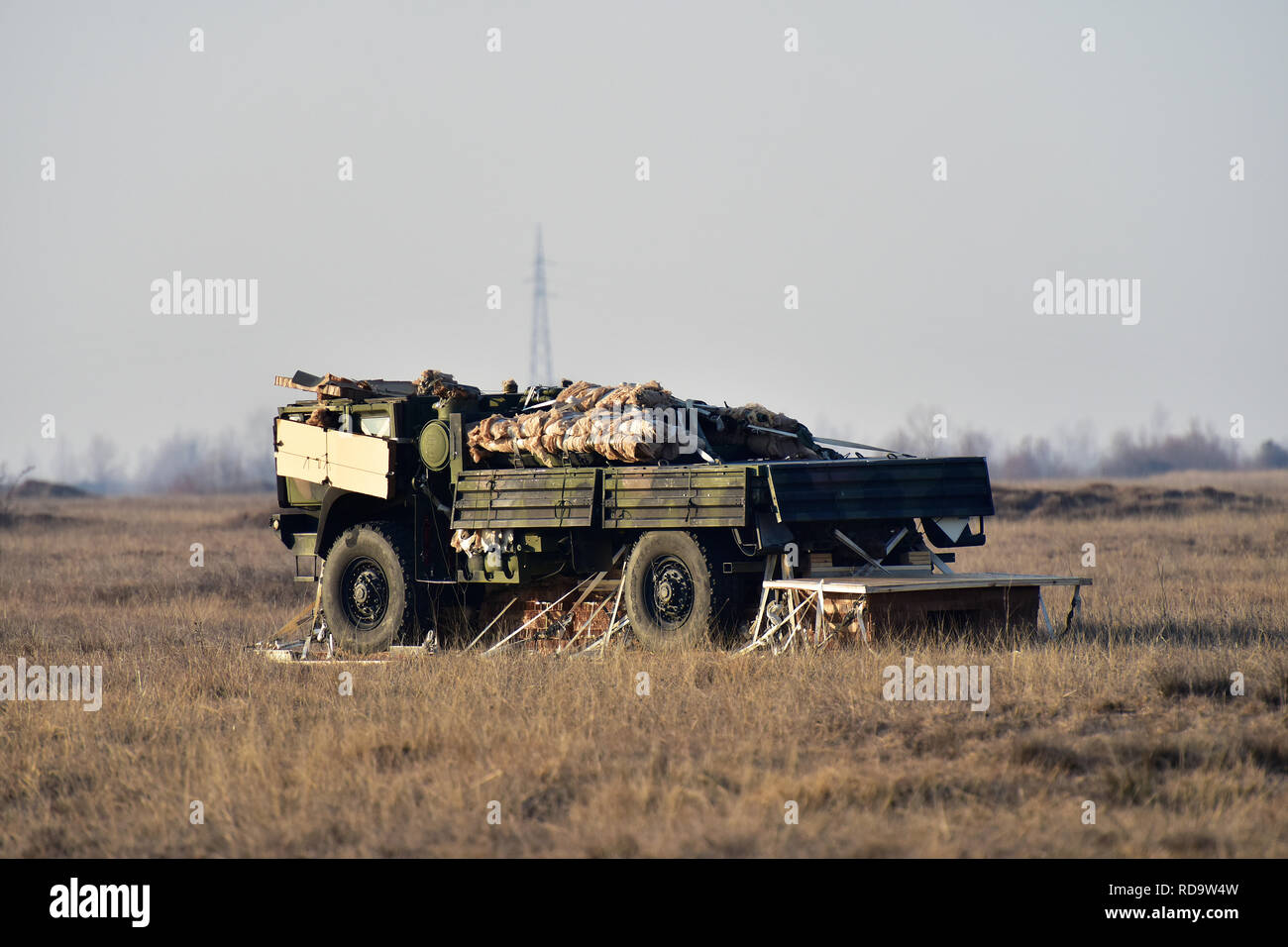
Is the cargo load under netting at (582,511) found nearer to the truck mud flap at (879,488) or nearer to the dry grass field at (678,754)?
the truck mud flap at (879,488)

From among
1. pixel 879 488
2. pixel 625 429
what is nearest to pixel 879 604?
pixel 879 488

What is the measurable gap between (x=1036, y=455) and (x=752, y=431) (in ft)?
376

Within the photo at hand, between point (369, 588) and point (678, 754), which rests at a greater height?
point (369, 588)

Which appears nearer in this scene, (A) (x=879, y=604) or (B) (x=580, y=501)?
(A) (x=879, y=604)

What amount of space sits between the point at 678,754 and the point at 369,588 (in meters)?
6.47

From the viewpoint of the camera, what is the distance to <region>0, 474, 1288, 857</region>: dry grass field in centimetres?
666

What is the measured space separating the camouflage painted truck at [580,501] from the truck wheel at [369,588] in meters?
0.02

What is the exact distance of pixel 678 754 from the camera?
793 centimetres

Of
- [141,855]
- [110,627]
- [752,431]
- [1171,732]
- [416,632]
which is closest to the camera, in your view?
[141,855]

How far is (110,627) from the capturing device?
15227 mm

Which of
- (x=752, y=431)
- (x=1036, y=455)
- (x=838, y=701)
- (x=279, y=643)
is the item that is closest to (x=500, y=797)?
(x=838, y=701)

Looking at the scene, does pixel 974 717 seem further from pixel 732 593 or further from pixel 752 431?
pixel 752 431

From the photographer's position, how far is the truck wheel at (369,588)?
13.5 m

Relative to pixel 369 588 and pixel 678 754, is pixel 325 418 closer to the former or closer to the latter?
pixel 369 588
